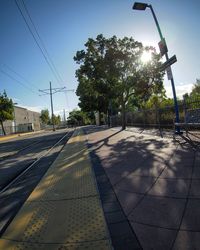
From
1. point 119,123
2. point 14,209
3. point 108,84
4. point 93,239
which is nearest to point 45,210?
point 14,209

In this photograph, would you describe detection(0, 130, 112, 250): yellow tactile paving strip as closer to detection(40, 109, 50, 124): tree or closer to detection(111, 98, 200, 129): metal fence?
detection(111, 98, 200, 129): metal fence

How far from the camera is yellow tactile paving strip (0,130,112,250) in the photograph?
2.39 m

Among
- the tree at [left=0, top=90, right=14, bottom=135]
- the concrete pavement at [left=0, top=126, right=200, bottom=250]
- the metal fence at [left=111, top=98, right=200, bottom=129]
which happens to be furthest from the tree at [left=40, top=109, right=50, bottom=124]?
the concrete pavement at [left=0, top=126, right=200, bottom=250]

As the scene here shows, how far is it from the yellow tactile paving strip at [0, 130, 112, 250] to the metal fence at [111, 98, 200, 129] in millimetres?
6058

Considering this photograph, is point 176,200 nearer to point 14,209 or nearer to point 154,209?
point 154,209

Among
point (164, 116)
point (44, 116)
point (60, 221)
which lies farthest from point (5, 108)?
point (44, 116)

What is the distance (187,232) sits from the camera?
229 centimetres

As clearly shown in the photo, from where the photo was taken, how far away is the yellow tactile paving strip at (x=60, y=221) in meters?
2.39

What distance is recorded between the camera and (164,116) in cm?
1387

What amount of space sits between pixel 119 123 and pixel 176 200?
2748 cm

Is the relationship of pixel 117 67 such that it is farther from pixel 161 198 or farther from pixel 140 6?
pixel 161 198

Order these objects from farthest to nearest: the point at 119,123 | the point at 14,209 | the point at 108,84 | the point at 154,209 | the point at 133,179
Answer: the point at 119,123 → the point at 108,84 → the point at 133,179 → the point at 14,209 → the point at 154,209

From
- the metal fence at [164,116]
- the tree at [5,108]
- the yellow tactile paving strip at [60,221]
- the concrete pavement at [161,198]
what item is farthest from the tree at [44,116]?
the yellow tactile paving strip at [60,221]

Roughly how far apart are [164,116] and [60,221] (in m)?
12.0
